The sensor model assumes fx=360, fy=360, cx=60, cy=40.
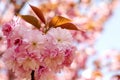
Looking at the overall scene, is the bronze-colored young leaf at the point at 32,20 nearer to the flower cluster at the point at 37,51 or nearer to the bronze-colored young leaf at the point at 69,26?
the flower cluster at the point at 37,51

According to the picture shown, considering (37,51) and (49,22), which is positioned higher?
(49,22)

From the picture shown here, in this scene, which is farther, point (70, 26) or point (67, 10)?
point (67, 10)

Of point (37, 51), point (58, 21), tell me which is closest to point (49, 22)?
point (58, 21)

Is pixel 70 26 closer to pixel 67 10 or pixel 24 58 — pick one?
pixel 24 58

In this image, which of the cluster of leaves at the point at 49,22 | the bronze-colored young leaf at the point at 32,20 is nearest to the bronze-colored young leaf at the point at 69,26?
the cluster of leaves at the point at 49,22

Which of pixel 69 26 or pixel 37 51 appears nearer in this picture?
pixel 37 51

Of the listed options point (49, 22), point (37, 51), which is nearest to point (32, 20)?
point (49, 22)

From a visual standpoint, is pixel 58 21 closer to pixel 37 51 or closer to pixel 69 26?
pixel 69 26

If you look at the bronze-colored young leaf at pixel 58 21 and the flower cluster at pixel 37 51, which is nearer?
the flower cluster at pixel 37 51

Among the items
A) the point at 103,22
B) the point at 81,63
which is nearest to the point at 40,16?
the point at 81,63
